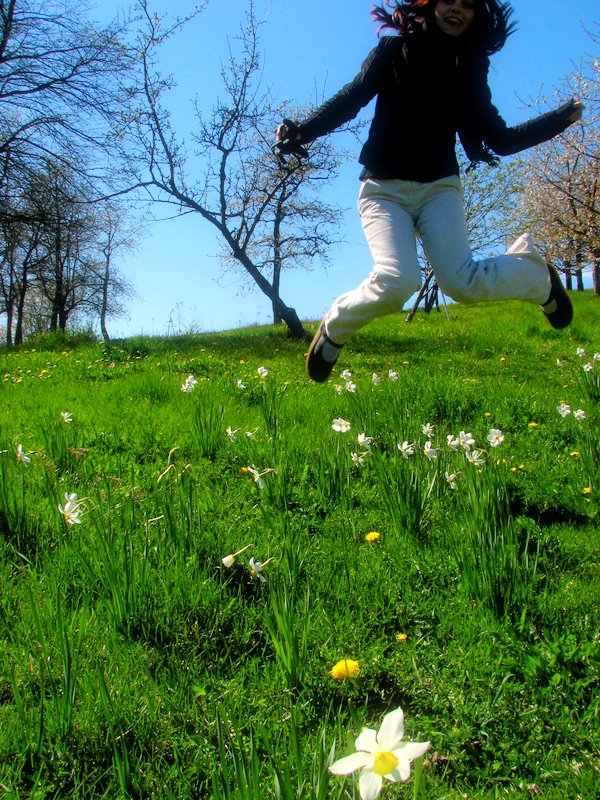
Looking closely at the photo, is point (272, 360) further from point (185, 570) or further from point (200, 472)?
point (185, 570)

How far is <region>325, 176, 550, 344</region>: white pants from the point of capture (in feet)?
11.0

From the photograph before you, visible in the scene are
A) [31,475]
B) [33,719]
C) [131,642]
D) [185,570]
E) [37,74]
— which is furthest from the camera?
[37,74]

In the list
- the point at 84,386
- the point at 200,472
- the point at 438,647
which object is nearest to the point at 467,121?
the point at 200,472

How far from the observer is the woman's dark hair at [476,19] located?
11.2 feet

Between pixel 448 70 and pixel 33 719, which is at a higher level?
pixel 448 70

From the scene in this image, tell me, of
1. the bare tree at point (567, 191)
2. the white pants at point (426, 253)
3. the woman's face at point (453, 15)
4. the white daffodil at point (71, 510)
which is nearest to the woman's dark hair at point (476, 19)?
the woman's face at point (453, 15)

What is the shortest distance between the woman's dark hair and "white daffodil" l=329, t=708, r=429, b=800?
3.50 m

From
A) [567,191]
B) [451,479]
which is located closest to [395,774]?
[451,479]

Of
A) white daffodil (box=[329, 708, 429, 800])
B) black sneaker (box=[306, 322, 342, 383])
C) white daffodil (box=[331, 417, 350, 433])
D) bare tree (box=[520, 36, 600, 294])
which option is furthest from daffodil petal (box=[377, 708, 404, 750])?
bare tree (box=[520, 36, 600, 294])

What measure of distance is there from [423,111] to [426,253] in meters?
0.74

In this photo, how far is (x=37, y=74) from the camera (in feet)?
52.5

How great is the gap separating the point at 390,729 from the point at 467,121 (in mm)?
3366

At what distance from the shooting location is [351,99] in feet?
11.6

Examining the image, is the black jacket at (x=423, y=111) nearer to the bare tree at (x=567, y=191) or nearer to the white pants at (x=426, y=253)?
the white pants at (x=426, y=253)
